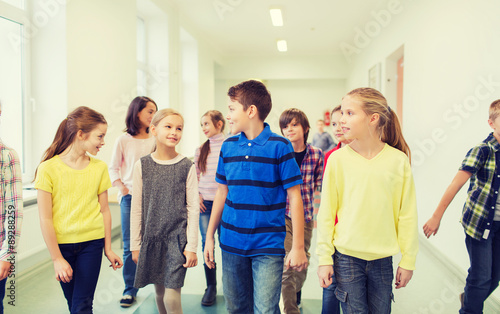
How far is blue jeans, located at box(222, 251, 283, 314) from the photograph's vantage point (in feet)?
4.70

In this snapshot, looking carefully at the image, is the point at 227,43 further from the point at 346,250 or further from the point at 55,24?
the point at 346,250

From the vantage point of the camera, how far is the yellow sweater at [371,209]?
1289mm

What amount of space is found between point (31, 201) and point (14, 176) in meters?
1.60

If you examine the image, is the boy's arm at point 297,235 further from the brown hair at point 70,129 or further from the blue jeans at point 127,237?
the blue jeans at point 127,237

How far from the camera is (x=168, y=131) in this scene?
67.1 inches

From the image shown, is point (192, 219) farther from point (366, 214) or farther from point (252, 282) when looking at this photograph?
point (366, 214)

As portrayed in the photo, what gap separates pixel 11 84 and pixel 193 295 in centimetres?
236

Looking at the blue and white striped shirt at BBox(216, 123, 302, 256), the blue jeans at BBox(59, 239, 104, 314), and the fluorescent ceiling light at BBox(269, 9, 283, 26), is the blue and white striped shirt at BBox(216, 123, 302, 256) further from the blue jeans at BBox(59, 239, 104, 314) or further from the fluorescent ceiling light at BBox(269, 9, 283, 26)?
the fluorescent ceiling light at BBox(269, 9, 283, 26)

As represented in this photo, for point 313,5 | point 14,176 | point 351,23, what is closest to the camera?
point 14,176

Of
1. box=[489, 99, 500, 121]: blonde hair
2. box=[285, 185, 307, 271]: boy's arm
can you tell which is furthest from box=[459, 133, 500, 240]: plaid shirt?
box=[285, 185, 307, 271]: boy's arm

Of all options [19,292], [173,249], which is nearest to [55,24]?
[19,292]

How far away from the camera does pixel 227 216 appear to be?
1528mm

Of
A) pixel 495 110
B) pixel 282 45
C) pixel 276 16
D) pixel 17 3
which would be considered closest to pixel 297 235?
pixel 495 110

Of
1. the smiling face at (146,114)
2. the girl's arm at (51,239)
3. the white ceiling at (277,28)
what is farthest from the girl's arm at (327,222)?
the white ceiling at (277,28)
